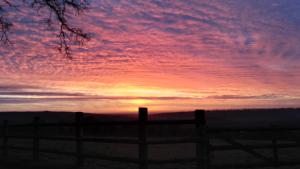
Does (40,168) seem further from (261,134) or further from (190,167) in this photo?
(261,134)

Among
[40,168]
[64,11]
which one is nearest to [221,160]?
[40,168]

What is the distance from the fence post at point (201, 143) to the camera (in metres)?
9.30

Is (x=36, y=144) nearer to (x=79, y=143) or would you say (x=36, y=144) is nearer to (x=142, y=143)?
(x=79, y=143)

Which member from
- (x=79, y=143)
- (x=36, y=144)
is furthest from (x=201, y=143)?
(x=36, y=144)

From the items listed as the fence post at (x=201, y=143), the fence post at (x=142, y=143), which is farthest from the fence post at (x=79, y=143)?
the fence post at (x=201, y=143)

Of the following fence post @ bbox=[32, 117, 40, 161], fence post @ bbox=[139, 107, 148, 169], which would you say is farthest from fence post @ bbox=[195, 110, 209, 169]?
fence post @ bbox=[32, 117, 40, 161]

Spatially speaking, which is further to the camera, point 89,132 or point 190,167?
point 89,132

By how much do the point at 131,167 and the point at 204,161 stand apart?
305 cm

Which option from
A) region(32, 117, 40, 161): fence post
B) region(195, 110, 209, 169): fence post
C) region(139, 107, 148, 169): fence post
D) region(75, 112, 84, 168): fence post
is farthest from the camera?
region(32, 117, 40, 161): fence post

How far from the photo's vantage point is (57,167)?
10805mm

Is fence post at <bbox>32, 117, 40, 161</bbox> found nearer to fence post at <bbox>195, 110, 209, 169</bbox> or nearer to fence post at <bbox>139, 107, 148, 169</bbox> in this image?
fence post at <bbox>139, 107, 148, 169</bbox>

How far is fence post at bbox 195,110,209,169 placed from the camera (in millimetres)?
9305

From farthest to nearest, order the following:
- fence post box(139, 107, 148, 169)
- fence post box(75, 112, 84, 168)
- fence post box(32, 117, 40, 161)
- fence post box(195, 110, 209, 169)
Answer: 1. fence post box(32, 117, 40, 161)
2. fence post box(75, 112, 84, 168)
3. fence post box(195, 110, 209, 169)
4. fence post box(139, 107, 148, 169)

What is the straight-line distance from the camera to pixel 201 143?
9375 mm
